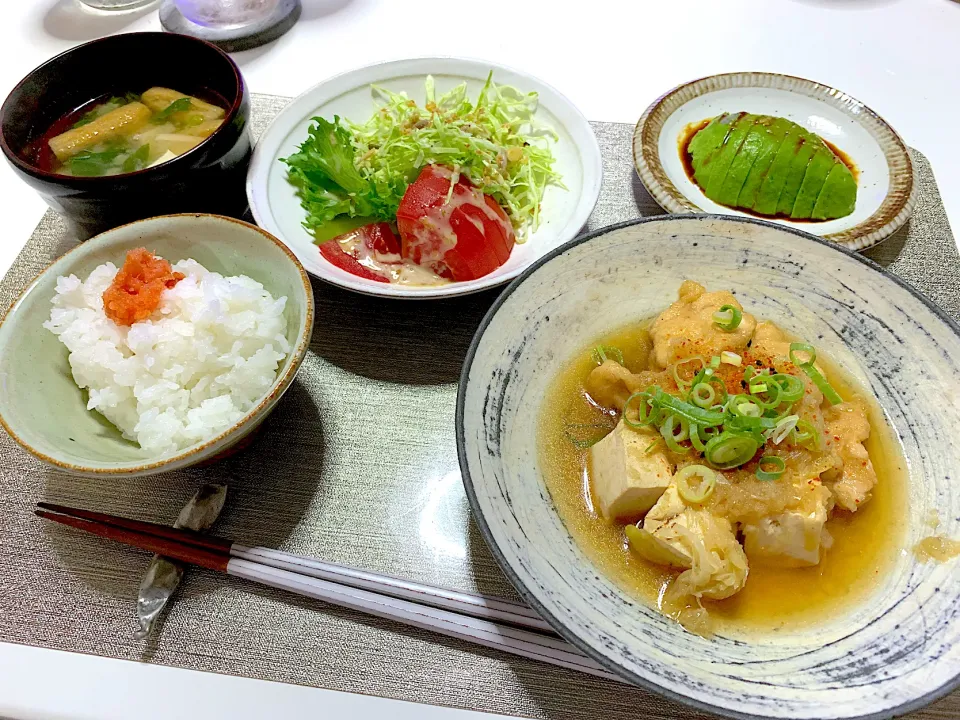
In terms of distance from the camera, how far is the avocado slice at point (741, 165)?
87.1 inches

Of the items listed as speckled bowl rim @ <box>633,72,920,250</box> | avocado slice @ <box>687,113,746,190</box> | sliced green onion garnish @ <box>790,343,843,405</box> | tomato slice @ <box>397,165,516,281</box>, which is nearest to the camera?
sliced green onion garnish @ <box>790,343,843,405</box>

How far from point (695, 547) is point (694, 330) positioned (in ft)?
1.88

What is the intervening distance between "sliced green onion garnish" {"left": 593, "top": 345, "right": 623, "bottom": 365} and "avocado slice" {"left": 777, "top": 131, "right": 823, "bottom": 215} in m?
0.96

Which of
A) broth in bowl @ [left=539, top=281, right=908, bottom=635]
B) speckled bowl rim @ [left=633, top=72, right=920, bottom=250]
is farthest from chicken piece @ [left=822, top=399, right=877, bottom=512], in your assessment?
speckled bowl rim @ [left=633, top=72, right=920, bottom=250]

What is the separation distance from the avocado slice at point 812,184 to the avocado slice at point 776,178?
7 cm

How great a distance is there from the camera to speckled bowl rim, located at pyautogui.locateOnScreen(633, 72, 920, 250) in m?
2.01

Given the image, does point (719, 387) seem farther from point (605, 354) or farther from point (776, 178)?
point (776, 178)

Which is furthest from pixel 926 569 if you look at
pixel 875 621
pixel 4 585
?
pixel 4 585

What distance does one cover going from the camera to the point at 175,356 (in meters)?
1.47

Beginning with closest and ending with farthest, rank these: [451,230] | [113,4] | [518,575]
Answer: [518,575] → [451,230] → [113,4]

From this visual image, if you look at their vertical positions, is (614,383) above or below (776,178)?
below

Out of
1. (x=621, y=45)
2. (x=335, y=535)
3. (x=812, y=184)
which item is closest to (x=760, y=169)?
(x=812, y=184)

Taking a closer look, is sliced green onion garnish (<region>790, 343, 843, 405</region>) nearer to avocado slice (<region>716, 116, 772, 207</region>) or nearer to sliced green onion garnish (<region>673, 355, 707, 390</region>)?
sliced green onion garnish (<region>673, 355, 707, 390</region>)

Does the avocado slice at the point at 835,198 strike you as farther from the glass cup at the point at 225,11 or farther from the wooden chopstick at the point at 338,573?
the glass cup at the point at 225,11
